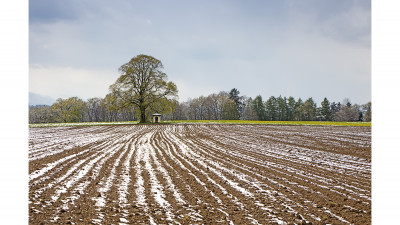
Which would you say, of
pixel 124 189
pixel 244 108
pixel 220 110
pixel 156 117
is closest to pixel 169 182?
pixel 124 189

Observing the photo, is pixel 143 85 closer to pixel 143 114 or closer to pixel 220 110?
pixel 143 114

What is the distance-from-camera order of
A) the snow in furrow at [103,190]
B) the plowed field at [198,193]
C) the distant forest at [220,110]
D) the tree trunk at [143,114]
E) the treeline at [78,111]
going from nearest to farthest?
the plowed field at [198,193]
the snow in furrow at [103,190]
the treeline at [78,111]
the tree trunk at [143,114]
the distant forest at [220,110]

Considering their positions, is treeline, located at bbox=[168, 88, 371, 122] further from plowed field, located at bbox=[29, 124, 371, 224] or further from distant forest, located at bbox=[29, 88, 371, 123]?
plowed field, located at bbox=[29, 124, 371, 224]

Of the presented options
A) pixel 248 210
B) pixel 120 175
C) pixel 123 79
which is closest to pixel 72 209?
pixel 120 175

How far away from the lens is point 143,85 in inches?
1496

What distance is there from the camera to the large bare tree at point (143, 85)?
36.8m

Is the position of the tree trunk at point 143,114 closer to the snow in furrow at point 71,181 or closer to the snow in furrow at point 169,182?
the snow in furrow at point 169,182

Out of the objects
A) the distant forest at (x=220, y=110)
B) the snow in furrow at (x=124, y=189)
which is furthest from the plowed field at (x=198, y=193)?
the distant forest at (x=220, y=110)

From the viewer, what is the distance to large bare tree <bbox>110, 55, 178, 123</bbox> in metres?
36.8

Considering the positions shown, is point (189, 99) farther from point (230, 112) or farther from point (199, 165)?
point (199, 165)

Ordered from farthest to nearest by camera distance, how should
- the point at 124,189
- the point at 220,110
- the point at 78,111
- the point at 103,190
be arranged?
the point at 220,110
the point at 78,111
the point at 124,189
the point at 103,190

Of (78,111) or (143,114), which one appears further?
(78,111)

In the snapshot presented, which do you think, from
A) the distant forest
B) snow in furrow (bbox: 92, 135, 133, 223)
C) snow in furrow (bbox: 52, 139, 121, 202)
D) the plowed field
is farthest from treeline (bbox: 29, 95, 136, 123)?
snow in furrow (bbox: 92, 135, 133, 223)
